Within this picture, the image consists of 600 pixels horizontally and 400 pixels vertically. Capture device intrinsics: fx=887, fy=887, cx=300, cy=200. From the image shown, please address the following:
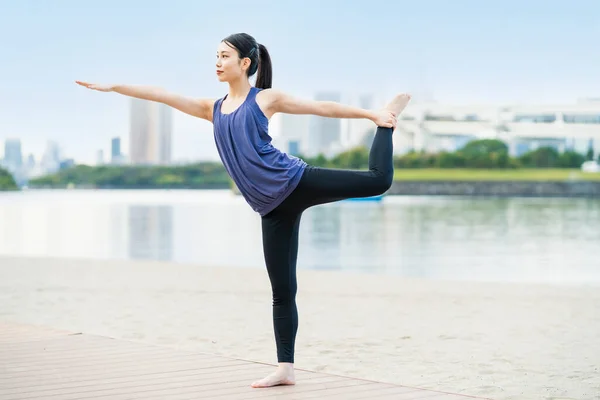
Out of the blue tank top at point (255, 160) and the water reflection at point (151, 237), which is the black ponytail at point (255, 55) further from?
the water reflection at point (151, 237)

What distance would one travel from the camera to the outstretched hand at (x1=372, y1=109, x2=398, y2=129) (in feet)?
11.6

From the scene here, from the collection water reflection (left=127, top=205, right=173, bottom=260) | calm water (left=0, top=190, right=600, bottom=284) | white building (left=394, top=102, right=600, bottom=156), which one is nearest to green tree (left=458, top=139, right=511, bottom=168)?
white building (left=394, top=102, right=600, bottom=156)

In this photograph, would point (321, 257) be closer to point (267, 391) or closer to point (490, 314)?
point (490, 314)

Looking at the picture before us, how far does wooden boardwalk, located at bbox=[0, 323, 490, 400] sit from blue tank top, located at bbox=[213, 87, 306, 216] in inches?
29.7

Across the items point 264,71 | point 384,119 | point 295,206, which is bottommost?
point 295,206

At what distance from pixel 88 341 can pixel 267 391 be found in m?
1.50

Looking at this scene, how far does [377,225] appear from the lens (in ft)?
70.8

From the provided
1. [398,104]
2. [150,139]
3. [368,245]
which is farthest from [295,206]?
[150,139]

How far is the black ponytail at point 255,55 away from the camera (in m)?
3.65

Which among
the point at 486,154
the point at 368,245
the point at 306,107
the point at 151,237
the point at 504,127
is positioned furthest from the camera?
the point at 504,127

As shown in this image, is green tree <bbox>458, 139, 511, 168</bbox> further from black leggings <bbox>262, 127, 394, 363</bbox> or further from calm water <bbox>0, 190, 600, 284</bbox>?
black leggings <bbox>262, 127, 394, 363</bbox>

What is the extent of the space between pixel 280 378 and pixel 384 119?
114 cm

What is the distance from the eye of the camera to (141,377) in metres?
3.82

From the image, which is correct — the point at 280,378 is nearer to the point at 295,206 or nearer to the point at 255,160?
the point at 295,206
